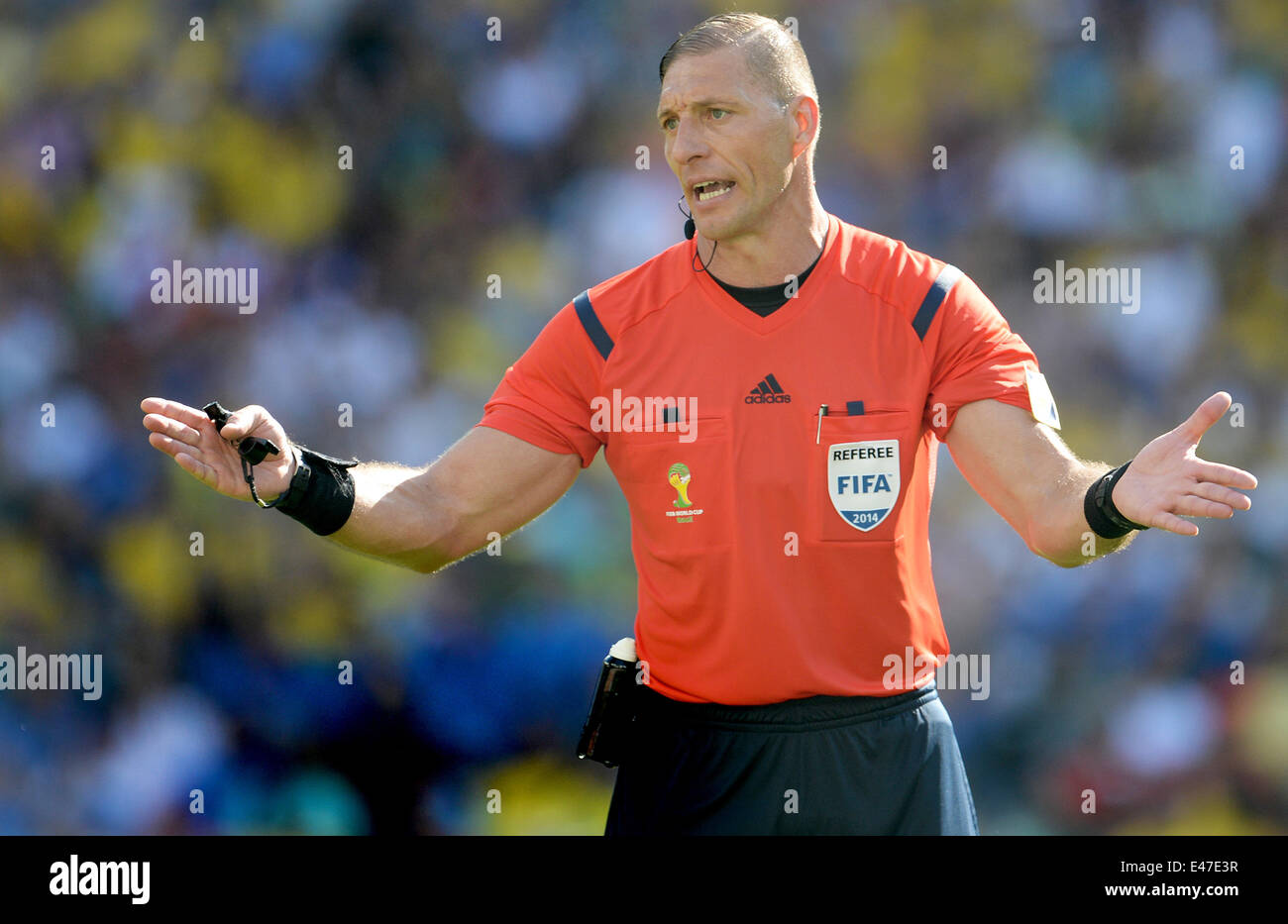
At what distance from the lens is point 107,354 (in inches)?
185

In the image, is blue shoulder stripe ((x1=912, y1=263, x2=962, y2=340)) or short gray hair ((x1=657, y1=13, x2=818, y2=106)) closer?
blue shoulder stripe ((x1=912, y1=263, x2=962, y2=340))

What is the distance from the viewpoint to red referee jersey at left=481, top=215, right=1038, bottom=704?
2473 mm

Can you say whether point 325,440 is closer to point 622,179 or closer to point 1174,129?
point 622,179

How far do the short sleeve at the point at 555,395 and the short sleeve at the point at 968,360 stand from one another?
26.8 inches

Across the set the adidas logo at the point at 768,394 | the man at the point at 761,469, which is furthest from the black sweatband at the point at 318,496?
the adidas logo at the point at 768,394

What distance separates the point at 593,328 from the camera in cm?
270

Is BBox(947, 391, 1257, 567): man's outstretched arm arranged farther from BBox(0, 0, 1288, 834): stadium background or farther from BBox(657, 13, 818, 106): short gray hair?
BBox(0, 0, 1288, 834): stadium background

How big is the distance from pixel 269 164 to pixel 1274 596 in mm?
3939

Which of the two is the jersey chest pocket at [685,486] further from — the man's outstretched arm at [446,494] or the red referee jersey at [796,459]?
the man's outstretched arm at [446,494]

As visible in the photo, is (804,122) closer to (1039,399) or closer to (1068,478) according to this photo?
(1039,399)
